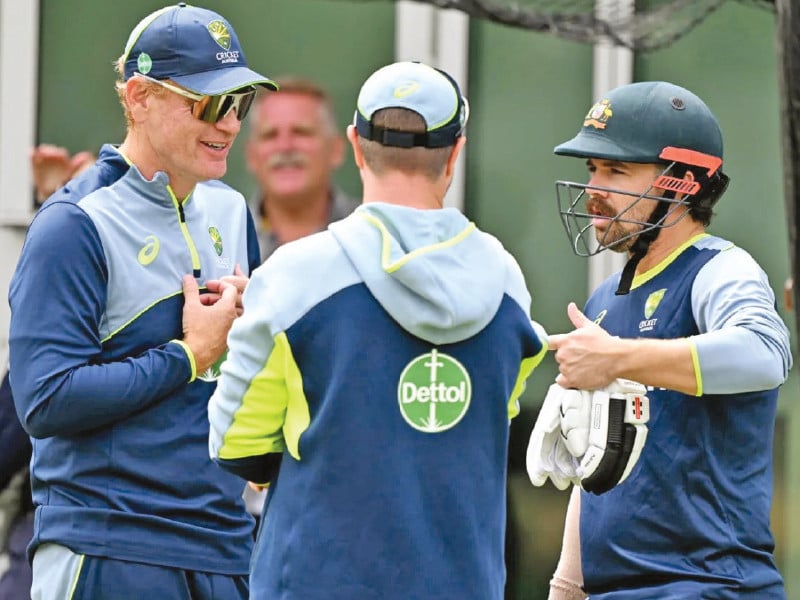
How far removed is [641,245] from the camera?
14.8 ft

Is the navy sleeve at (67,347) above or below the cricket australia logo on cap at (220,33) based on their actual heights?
below

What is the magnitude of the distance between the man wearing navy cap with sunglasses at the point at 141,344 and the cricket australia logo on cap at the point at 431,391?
0.77 metres

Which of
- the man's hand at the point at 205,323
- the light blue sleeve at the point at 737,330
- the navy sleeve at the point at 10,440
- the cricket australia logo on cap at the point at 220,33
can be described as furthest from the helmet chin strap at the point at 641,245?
the navy sleeve at the point at 10,440

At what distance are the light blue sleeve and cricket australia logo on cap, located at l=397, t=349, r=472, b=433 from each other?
799 millimetres

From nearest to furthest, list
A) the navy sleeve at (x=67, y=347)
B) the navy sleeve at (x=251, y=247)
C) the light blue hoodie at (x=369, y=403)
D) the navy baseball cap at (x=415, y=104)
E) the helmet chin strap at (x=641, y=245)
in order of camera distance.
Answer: the light blue hoodie at (x=369, y=403), the navy baseball cap at (x=415, y=104), the navy sleeve at (x=67, y=347), the helmet chin strap at (x=641, y=245), the navy sleeve at (x=251, y=247)

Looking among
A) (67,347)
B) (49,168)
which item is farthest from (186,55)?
(49,168)

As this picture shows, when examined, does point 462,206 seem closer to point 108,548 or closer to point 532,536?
point 532,536

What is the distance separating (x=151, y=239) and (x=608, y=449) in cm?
119

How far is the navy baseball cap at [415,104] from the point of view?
3576 mm

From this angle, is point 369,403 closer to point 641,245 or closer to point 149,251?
point 149,251

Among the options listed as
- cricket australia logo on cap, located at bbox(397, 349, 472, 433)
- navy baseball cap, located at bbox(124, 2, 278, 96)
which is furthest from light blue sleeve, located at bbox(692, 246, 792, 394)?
navy baseball cap, located at bbox(124, 2, 278, 96)

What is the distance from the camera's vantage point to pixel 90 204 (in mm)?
4078

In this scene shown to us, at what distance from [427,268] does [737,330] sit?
3.13 ft

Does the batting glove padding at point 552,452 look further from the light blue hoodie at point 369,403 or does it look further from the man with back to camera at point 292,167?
the man with back to camera at point 292,167
